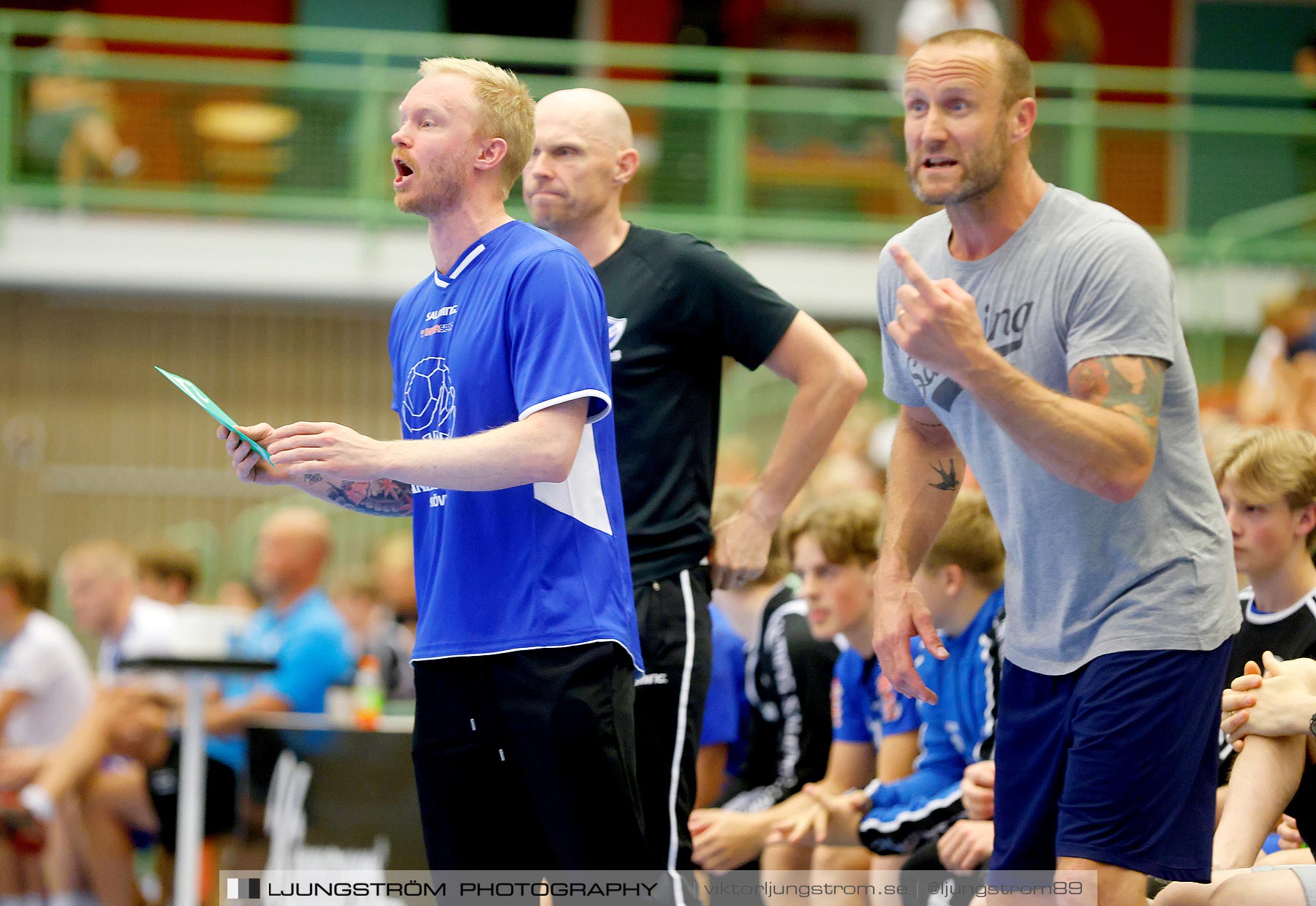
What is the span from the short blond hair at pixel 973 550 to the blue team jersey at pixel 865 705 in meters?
0.46

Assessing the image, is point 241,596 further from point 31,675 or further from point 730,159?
point 730,159

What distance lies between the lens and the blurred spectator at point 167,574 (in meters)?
9.61

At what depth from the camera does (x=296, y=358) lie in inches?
540

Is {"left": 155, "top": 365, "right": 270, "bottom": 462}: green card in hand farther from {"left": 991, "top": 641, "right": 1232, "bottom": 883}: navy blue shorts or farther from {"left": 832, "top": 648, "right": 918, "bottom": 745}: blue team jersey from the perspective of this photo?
{"left": 832, "top": 648, "right": 918, "bottom": 745}: blue team jersey

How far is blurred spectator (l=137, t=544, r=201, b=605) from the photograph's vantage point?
961cm

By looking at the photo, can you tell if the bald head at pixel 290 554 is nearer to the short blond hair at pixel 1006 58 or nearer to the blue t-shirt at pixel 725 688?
the blue t-shirt at pixel 725 688

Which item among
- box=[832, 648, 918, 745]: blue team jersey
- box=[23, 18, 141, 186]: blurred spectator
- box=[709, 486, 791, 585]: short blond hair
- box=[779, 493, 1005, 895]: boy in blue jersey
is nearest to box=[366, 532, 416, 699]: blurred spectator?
box=[709, 486, 791, 585]: short blond hair

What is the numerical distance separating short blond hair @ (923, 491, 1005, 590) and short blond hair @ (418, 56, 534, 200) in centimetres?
197

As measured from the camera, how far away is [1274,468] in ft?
12.4

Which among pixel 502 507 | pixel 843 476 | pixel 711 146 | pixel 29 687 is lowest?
pixel 29 687

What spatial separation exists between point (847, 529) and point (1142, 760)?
2.20 meters

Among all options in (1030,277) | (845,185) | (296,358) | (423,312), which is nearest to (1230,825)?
(1030,277)

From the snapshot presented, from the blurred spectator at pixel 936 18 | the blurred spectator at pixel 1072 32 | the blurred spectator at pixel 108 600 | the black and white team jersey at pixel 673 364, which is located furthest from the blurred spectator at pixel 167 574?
the blurred spectator at pixel 1072 32

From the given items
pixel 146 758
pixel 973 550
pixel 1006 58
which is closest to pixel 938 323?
pixel 1006 58
